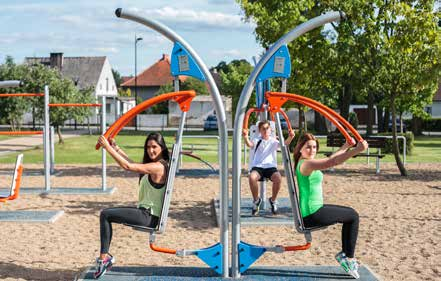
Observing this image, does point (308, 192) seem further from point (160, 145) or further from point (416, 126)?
point (416, 126)

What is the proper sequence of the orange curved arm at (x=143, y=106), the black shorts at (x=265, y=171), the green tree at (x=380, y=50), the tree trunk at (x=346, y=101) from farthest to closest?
the tree trunk at (x=346, y=101) → the green tree at (x=380, y=50) → the black shorts at (x=265, y=171) → the orange curved arm at (x=143, y=106)

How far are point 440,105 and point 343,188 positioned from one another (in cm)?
4317

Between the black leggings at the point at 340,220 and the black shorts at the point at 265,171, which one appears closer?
the black leggings at the point at 340,220

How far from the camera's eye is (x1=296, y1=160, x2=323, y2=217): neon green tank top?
535cm

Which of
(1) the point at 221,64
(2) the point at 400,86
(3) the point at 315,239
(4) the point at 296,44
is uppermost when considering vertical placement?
(1) the point at 221,64

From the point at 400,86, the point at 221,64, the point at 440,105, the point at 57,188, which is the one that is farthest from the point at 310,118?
the point at 221,64

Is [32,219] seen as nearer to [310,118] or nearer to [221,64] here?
[310,118]

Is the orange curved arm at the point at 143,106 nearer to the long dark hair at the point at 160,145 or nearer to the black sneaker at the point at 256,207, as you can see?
the long dark hair at the point at 160,145

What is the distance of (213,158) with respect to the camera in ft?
61.5

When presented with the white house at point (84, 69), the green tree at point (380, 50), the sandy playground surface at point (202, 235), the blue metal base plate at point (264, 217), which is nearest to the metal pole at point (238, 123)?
the sandy playground surface at point (202, 235)

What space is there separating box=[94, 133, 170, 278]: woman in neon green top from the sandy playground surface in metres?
0.58

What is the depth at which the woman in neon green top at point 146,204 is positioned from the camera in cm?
538

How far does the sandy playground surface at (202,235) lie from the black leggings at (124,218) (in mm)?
640

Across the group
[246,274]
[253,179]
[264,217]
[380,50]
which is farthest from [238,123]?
[380,50]
